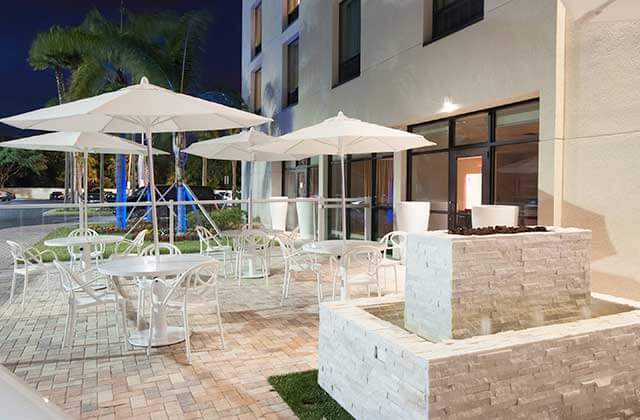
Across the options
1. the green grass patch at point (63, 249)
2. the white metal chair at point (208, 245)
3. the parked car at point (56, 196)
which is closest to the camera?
the white metal chair at point (208, 245)

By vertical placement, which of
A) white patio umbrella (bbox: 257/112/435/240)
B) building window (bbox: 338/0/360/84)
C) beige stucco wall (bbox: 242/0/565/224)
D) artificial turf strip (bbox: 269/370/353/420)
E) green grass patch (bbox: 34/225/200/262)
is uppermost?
building window (bbox: 338/0/360/84)

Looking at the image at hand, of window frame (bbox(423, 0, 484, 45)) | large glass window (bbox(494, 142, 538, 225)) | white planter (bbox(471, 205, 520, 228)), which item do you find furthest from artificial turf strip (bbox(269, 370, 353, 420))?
window frame (bbox(423, 0, 484, 45))

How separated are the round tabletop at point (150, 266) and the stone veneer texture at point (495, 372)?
1664 mm

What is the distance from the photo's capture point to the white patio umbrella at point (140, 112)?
3.98 m

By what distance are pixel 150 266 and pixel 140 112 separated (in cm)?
128

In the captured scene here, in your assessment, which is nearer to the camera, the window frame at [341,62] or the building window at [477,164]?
the building window at [477,164]

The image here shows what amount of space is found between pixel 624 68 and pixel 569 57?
677 millimetres

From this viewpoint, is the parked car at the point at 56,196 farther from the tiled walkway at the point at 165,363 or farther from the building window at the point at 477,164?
the tiled walkway at the point at 165,363

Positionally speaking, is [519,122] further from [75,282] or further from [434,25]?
[75,282]

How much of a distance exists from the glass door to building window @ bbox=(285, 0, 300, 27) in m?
7.84

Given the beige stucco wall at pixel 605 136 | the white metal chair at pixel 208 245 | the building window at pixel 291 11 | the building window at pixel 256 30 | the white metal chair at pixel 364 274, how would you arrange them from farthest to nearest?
1. the building window at pixel 256 30
2. the building window at pixel 291 11
3. the white metal chair at pixel 208 245
4. the white metal chair at pixel 364 274
5. the beige stucco wall at pixel 605 136

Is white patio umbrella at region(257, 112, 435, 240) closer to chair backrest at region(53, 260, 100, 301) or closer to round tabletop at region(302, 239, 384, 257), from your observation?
round tabletop at region(302, 239, 384, 257)

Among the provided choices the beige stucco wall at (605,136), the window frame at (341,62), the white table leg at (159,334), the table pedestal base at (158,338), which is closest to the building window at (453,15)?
the beige stucco wall at (605,136)

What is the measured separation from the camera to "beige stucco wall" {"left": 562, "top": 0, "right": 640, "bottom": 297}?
5.04 metres
